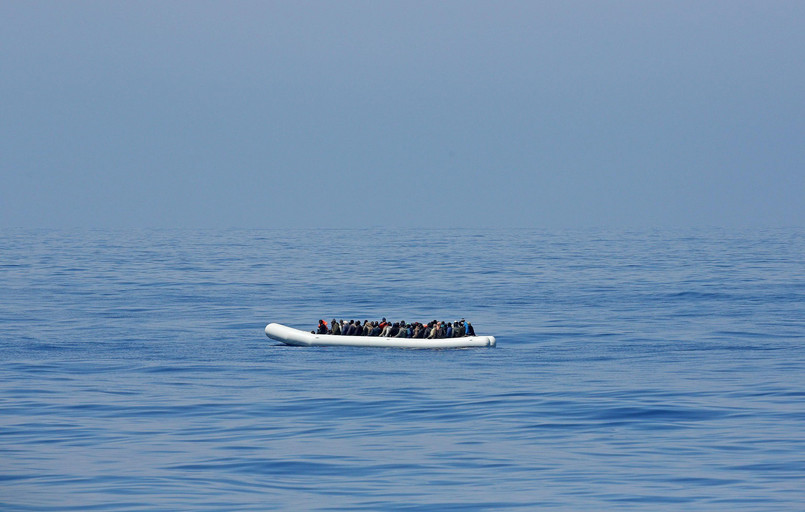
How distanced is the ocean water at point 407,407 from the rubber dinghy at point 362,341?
790mm

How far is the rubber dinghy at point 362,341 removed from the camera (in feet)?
185

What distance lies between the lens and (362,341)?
5762cm

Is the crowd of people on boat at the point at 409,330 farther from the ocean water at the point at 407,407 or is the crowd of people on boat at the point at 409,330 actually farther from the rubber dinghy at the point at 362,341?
the ocean water at the point at 407,407

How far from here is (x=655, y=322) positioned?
6938 cm

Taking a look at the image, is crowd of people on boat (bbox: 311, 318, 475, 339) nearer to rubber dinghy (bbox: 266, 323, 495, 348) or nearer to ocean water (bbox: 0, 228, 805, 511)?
rubber dinghy (bbox: 266, 323, 495, 348)

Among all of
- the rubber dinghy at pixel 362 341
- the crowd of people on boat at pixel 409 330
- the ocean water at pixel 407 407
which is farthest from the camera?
the crowd of people on boat at pixel 409 330

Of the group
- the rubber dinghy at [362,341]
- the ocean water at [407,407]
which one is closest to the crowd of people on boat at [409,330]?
the rubber dinghy at [362,341]

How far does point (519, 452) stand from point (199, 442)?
898 centimetres

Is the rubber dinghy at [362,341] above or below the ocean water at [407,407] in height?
above

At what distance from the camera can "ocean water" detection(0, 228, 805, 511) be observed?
26.6 metres

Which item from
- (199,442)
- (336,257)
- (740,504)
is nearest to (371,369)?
(199,442)

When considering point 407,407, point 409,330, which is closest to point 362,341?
→ point 409,330

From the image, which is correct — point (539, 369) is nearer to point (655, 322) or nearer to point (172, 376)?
point (172, 376)

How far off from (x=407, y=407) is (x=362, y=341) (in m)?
19.9
